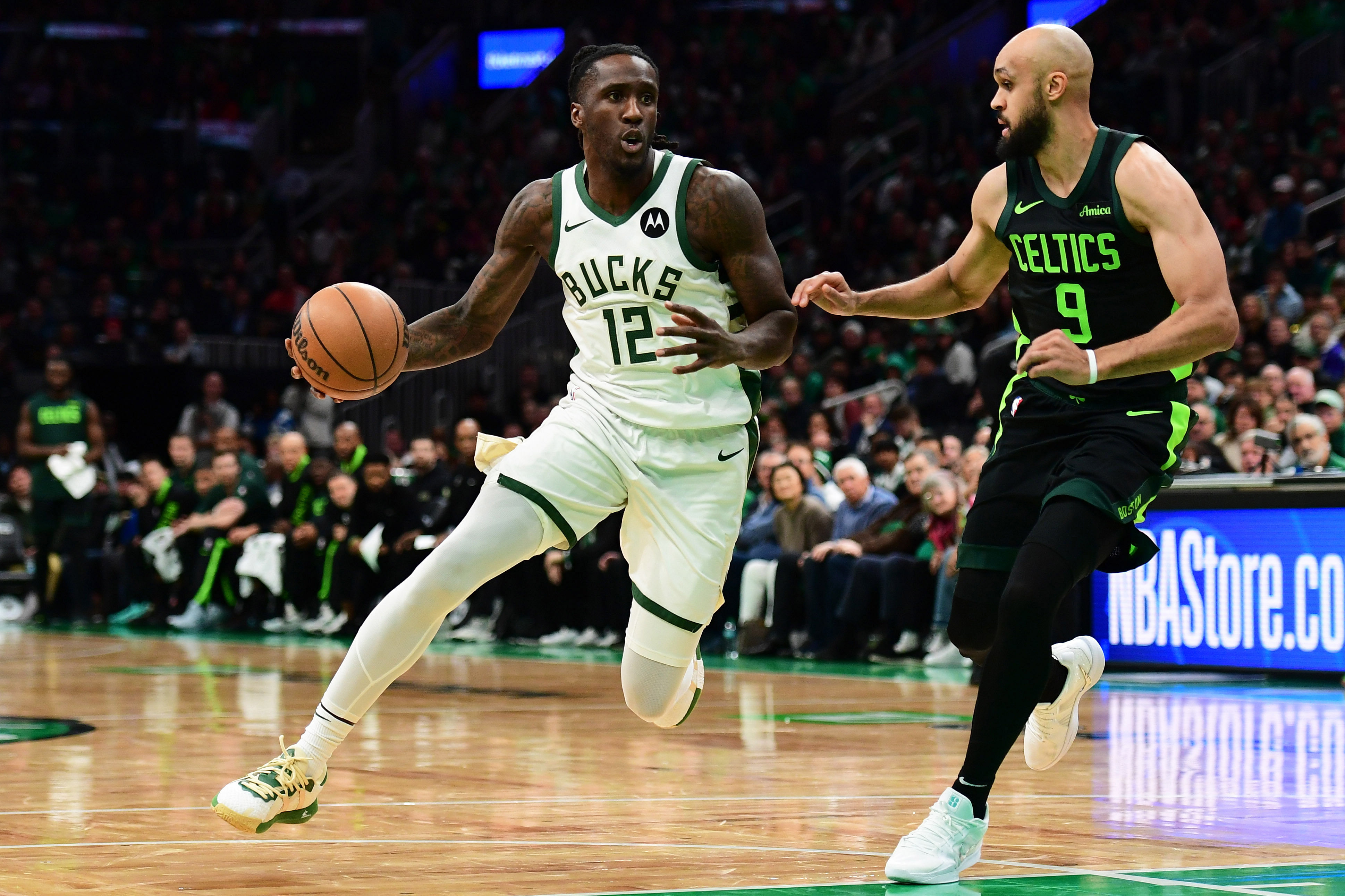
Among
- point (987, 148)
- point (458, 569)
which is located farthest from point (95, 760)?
point (987, 148)

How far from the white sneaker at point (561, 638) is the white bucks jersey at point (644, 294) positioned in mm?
9512

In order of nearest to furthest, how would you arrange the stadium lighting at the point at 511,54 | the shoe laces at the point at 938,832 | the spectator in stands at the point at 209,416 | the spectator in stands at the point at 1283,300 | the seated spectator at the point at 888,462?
1. the shoe laces at the point at 938,832
2. the seated spectator at the point at 888,462
3. the spectator in stands at the point at 1283,300
4. the spectator in stands at the point at 209,416
5. the stadium lighting at the point at 511,54

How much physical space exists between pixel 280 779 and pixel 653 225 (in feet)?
5.98

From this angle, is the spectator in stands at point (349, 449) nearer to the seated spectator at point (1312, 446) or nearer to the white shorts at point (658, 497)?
the seated spectator at point (1312, 446)

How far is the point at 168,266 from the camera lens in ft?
84.9

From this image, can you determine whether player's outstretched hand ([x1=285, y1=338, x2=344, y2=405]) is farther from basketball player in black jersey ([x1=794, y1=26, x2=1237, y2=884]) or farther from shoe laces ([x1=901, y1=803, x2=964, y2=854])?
shoe laces ([x1=901, y1=803, x2=964, y2=854])

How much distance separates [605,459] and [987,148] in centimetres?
1761

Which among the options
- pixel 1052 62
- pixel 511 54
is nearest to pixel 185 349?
pixel 511 54

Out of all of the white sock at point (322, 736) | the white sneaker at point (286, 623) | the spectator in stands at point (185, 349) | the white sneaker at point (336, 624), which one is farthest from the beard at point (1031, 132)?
the spectator in stands at point (185, 349)

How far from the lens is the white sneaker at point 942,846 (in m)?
4.27

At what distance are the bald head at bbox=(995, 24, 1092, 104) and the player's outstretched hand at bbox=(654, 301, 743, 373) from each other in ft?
3.42

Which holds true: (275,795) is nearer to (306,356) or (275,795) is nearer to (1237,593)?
(306,356)

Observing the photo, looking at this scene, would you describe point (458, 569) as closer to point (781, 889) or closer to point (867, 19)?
point (781, 889)

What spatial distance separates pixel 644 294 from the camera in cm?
506
